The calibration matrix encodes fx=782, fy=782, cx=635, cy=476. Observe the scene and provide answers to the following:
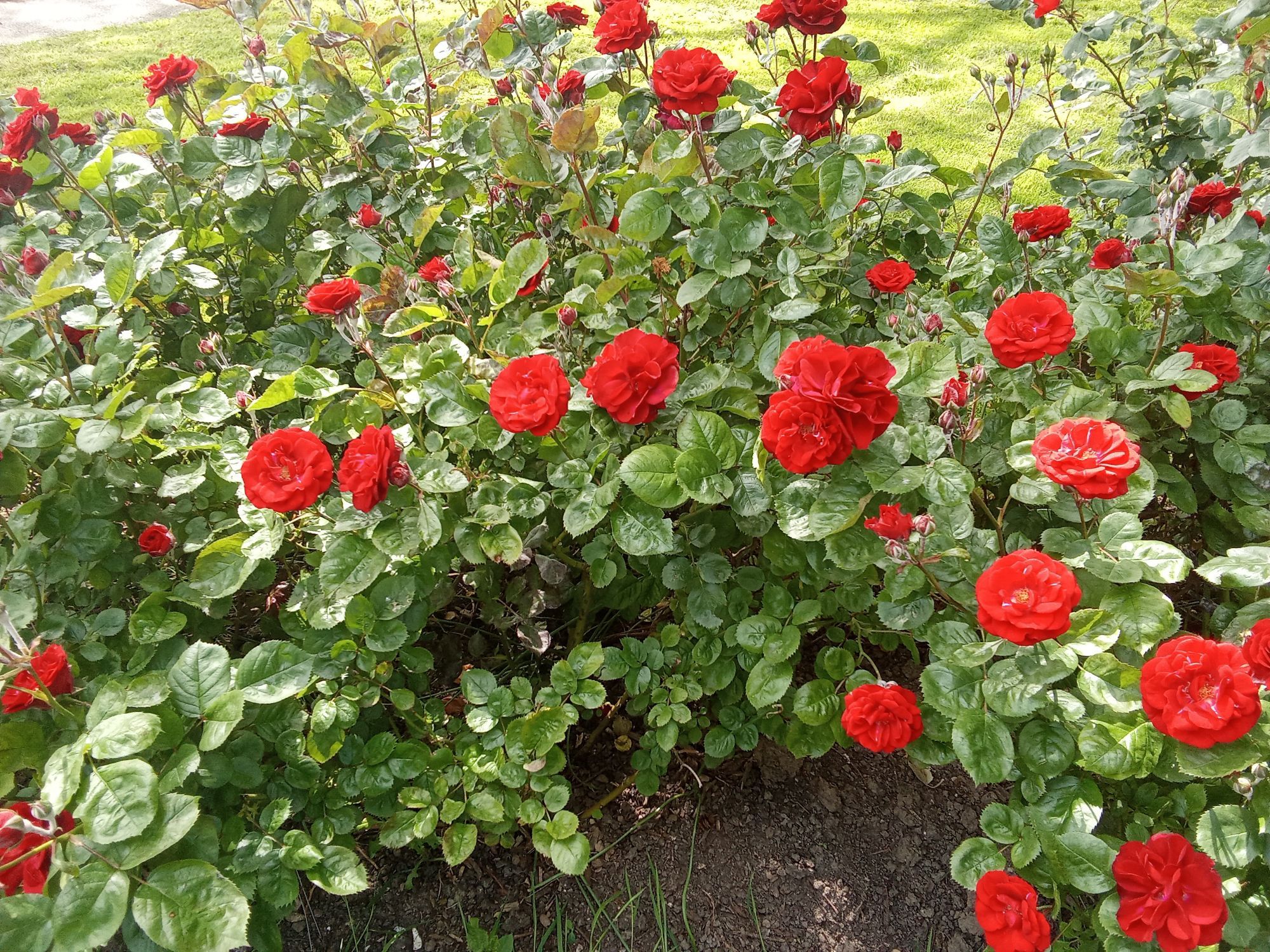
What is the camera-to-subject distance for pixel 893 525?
43.2 inches

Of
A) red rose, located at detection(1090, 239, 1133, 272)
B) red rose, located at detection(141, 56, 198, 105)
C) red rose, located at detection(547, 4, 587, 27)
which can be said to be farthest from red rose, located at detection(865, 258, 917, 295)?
red rose, located at detection(141, 56, 198, 105)

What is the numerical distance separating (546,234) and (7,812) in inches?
56.6

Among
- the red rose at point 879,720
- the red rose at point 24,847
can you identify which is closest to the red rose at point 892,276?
the red rose at point 879,720

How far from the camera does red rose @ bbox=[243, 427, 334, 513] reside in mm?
1131

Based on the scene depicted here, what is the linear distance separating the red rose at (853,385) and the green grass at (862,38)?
3258 millimetres

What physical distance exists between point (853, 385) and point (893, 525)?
0.68ft

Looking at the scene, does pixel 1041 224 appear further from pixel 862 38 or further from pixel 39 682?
pixel 862 38

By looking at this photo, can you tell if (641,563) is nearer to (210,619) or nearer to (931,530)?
(931,530)

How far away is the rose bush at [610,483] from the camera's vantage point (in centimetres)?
101

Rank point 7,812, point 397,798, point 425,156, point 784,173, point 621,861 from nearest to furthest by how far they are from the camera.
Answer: point 7,812
point 397,798
point 784,173
point 621,861
point 425,156

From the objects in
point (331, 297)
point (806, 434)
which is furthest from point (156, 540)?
point (806, 434)

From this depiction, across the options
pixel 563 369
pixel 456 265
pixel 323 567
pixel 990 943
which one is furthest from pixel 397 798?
pixel 456 265

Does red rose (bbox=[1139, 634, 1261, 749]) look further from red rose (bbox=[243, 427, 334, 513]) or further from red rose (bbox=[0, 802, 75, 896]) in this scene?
red rose (bbox=[0, 802, 75, 896])

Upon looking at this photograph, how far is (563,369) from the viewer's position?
4.89ft
